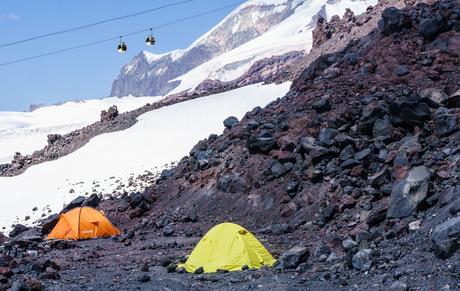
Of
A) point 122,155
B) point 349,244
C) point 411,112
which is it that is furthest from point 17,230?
point 411,112

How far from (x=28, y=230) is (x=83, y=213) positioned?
257cm

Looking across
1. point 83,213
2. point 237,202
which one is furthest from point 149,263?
point 83,213

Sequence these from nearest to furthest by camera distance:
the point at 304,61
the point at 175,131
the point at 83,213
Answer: the point at 83,213 → the point at 175,131 → the point at 304,61

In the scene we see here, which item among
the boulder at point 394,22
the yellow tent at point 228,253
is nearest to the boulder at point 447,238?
the yellow tent at point 228,253

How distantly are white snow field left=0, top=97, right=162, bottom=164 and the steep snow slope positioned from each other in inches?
753

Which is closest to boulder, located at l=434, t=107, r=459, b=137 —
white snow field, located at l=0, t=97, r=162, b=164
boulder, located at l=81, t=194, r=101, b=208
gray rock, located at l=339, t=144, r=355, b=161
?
gray rock, located at l=339, t=144, r=355, b=161

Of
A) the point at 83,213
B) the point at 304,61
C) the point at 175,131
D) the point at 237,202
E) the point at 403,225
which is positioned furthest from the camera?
the point at 304,61

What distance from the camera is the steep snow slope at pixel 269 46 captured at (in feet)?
449

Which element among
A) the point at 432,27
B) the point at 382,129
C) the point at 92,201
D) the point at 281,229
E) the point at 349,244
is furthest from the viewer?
the point at 92,201

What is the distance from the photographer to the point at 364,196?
15.1 meters

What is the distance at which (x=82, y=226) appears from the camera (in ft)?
64.8

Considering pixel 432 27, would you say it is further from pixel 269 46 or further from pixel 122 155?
pixel 269 46

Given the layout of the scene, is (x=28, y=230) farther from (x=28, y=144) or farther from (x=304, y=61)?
(x=28, y=144)

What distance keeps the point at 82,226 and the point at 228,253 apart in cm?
818
